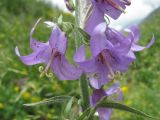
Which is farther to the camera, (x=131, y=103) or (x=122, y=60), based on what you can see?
(x=131, y=103)

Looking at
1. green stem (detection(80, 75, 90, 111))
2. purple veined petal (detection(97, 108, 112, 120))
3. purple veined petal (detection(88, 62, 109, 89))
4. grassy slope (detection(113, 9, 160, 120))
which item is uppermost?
purple veined petal (detection(88, 62, 109, 89))

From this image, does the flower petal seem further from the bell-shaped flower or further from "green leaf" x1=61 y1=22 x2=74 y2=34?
"green leaf" x1=61 y1=22 x2=74 y2=34

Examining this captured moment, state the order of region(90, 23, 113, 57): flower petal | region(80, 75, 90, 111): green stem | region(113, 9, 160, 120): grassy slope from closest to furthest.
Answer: region(90, 23, 113, 57): flower petal < region(80, 75, 90, 111): green stem < region(113, 9, 160, 120): grassy slope

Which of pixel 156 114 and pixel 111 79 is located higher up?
pixel 111 79

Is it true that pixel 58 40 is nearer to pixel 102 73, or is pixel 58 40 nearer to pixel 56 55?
pixel 56 55

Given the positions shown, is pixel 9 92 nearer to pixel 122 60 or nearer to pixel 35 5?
pixel 122 60

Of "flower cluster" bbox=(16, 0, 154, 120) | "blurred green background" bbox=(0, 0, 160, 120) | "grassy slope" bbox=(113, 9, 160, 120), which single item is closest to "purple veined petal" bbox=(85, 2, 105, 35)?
"flower cluster" bbox=(16, 0, 154, 120)

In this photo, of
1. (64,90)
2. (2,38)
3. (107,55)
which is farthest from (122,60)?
(2,38)
